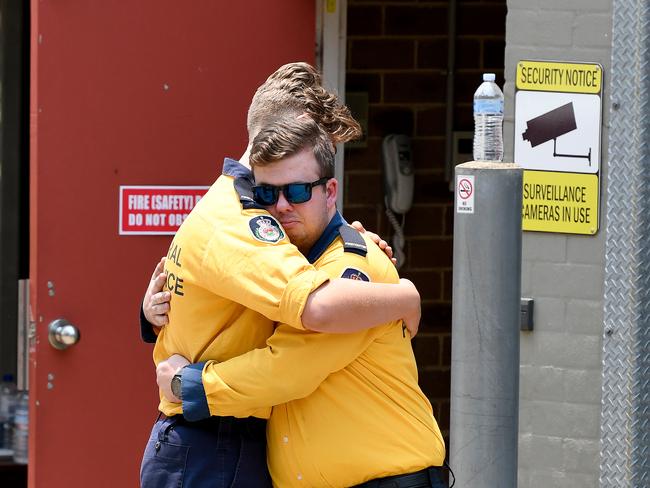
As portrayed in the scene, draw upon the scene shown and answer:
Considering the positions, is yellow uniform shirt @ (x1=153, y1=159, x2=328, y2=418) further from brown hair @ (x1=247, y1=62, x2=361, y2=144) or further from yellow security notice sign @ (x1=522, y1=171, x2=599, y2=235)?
yellow security notice sign @ (x1=522, y1=171, x2=599, y2=235)

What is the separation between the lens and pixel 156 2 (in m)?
4.95

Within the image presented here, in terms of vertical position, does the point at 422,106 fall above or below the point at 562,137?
above

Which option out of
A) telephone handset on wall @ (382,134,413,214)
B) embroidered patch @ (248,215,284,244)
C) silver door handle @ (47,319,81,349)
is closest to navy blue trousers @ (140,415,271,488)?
embroidered patch @ (248,215,284,244)

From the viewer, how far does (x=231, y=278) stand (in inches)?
110

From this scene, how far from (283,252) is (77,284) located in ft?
7.40

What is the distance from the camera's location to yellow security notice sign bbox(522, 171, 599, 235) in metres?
4.74

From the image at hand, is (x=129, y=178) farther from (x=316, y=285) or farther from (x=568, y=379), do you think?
(x=316, y=285)

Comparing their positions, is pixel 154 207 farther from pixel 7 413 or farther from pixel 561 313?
pixel 7 413

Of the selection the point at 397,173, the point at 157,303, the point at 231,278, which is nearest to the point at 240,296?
the point at 231,278

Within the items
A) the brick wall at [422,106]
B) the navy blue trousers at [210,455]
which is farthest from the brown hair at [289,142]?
the brick wall at [422,106]

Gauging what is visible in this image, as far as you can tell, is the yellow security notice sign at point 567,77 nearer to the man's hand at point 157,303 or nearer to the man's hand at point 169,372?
the man's hand at point 157,303

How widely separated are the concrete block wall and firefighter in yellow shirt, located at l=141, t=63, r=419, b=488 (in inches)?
73.4

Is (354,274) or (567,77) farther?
(567,77)

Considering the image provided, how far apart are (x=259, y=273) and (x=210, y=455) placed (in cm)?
49
